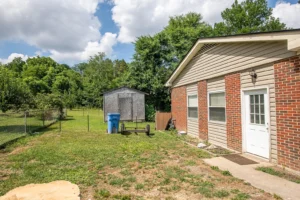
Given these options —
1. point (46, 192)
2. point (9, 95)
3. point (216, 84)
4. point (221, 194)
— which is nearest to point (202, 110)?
point (216, 84)

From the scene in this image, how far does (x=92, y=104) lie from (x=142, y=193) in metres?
40.2

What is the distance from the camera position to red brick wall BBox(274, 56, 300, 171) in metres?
4.94

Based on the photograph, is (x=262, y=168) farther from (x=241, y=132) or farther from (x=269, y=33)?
(x=269, y=33)

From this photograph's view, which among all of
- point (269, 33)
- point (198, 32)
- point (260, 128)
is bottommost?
point (260, 128)

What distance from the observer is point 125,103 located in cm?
1997

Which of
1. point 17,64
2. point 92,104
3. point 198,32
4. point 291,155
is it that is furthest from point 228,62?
point 17,64

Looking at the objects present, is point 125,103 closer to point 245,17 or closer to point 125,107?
point 125,107

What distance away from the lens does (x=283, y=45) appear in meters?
5.27

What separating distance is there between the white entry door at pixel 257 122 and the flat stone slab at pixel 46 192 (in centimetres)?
500

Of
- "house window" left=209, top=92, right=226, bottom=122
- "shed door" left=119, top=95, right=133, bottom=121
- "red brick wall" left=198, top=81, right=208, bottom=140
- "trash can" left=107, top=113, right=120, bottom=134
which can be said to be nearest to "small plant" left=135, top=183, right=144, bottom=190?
"house window" left=209, top=92, right=226, bottom=122

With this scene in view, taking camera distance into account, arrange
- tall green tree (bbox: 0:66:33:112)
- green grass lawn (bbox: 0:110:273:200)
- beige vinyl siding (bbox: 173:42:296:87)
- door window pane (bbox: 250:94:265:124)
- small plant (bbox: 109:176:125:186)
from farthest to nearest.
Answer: tall green tree (bbox: 0:66:33:112), door window pane (bbox: 250:94:265:124), beige vinyl siding (bbox: 173:42:296:87), small plant (bbox: 109:176:125:186), green grass lawn (bbox: 0:110:273:200)

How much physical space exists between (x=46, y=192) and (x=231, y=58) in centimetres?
664

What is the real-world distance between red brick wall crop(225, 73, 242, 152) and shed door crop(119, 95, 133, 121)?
1300 centimetres

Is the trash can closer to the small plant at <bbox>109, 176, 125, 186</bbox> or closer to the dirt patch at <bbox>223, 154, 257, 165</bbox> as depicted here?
the dirt patch at <bbox>223, 154, 257, 165</bbox>
